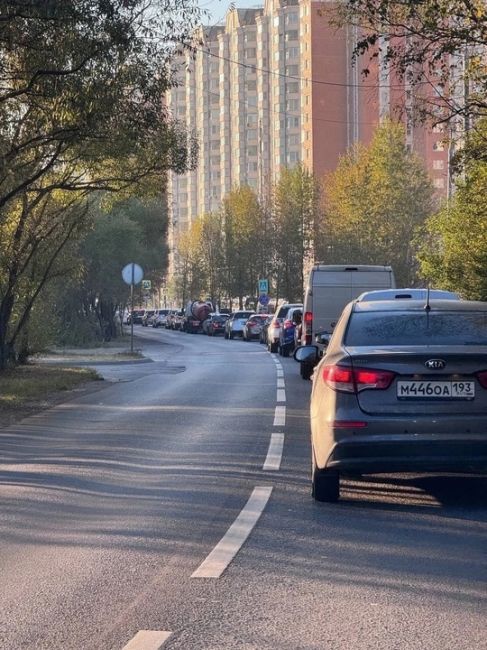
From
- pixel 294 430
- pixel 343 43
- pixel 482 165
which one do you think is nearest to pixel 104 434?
pixel 294 430

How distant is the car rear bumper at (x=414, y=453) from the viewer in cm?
867

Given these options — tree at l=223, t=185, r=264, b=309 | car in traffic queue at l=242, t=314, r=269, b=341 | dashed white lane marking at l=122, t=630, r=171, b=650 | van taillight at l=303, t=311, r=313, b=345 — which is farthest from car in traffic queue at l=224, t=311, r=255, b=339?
dashed white lane marking at l=122, t=630, r=171, b=650

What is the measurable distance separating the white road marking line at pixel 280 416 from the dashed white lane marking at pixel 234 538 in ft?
19.6

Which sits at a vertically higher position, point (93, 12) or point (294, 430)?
point (93, 12)

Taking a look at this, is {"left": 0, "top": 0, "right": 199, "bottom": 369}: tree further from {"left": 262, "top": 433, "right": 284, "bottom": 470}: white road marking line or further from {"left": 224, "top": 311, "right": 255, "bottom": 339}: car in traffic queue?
{"left": 224, "top": 311, "right": 255, "bottom": 339}: car in traffic queue

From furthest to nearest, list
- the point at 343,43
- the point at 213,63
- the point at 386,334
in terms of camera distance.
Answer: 1. the point at 213,63
2. the point at 343,43
3. the point at 386,334

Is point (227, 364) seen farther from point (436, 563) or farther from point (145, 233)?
point (145, 233)

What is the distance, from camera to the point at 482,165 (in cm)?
2262

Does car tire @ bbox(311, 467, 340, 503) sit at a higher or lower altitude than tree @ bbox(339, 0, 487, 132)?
lower

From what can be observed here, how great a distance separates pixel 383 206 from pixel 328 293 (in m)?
50.9

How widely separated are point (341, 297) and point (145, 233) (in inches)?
1915

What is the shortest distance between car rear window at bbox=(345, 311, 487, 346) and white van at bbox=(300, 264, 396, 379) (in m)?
15.7

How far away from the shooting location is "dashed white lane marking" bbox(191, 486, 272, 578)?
22.6ft

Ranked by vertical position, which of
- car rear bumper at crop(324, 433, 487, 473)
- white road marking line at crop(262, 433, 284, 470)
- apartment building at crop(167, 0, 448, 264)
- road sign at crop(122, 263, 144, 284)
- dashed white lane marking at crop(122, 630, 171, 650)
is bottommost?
white road marking line at crop(262, 433, 284, 470)
